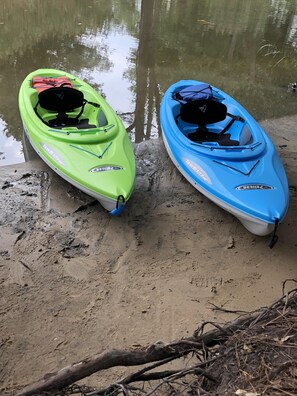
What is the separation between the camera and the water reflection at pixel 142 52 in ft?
19.9

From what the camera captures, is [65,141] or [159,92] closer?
[65,141]

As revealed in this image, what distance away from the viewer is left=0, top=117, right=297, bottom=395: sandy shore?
8.84 ft

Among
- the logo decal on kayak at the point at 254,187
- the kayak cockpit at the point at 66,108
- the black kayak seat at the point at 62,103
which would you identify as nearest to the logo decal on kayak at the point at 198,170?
the logo decal on kayak at the point at 254,187

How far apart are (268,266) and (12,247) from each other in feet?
6.91

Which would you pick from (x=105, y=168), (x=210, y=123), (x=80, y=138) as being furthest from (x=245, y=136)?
(x=80, y=138)

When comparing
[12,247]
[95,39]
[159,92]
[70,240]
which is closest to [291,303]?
[70,240]

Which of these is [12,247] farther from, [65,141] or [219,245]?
[219,245]

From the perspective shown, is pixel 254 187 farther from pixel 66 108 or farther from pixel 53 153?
pixel 66 108

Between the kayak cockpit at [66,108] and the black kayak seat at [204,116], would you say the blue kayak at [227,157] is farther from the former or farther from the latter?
the kayak cockpit at [66,108]

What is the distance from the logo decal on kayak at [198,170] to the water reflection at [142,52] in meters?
1.47

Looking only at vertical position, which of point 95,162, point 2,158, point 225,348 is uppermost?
point 225,348

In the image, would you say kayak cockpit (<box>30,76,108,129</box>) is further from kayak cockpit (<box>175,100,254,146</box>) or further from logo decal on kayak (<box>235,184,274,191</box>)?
logo decal on kayak (<box>235,184,274,191</box>)

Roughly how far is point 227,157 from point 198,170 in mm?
301

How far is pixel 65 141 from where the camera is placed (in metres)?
3.93
